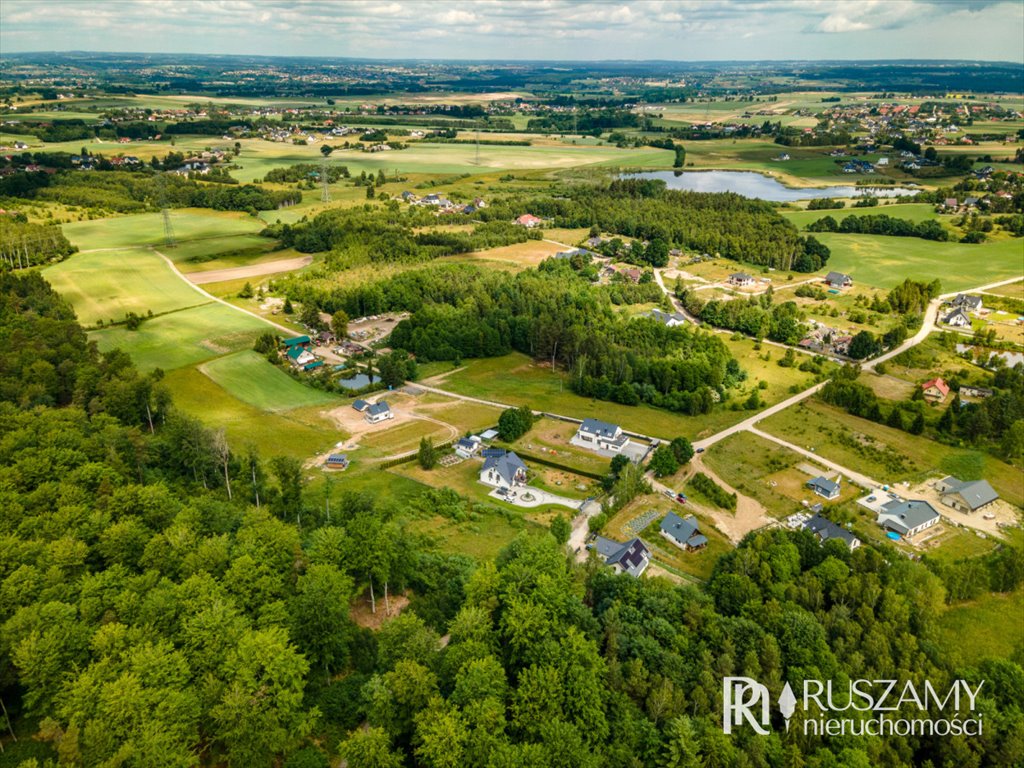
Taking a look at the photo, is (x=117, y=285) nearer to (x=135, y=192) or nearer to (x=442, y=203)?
(x=135, y=192)

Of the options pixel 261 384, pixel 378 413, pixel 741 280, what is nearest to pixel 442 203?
pixel 741 280

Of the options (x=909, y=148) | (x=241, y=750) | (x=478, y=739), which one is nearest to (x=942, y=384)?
(x=478, y=739)

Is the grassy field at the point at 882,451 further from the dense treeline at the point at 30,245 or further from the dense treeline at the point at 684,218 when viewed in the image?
the dense treeline at the point at 30,245

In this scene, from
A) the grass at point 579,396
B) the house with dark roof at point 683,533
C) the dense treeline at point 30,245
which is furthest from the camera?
the dense treeline at point 30,245

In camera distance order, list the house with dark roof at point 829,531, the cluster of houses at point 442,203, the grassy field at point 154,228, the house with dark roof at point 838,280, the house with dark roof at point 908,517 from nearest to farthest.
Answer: the house with dark roof at point 829,531 → the house with dark roof at point 908,517 → the house with dark roof at point 838,280 → the grassy field at point 154,228 → the cluster of houses at point 442,203

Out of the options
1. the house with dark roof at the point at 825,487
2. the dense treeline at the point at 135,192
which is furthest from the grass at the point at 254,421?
the dense treeline at the point at 135,192

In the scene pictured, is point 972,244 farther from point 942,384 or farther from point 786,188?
point 942,384

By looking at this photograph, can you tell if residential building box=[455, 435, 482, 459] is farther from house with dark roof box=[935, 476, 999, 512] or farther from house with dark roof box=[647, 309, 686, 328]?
house with dark roof box=[935, 476, 999, 512]
